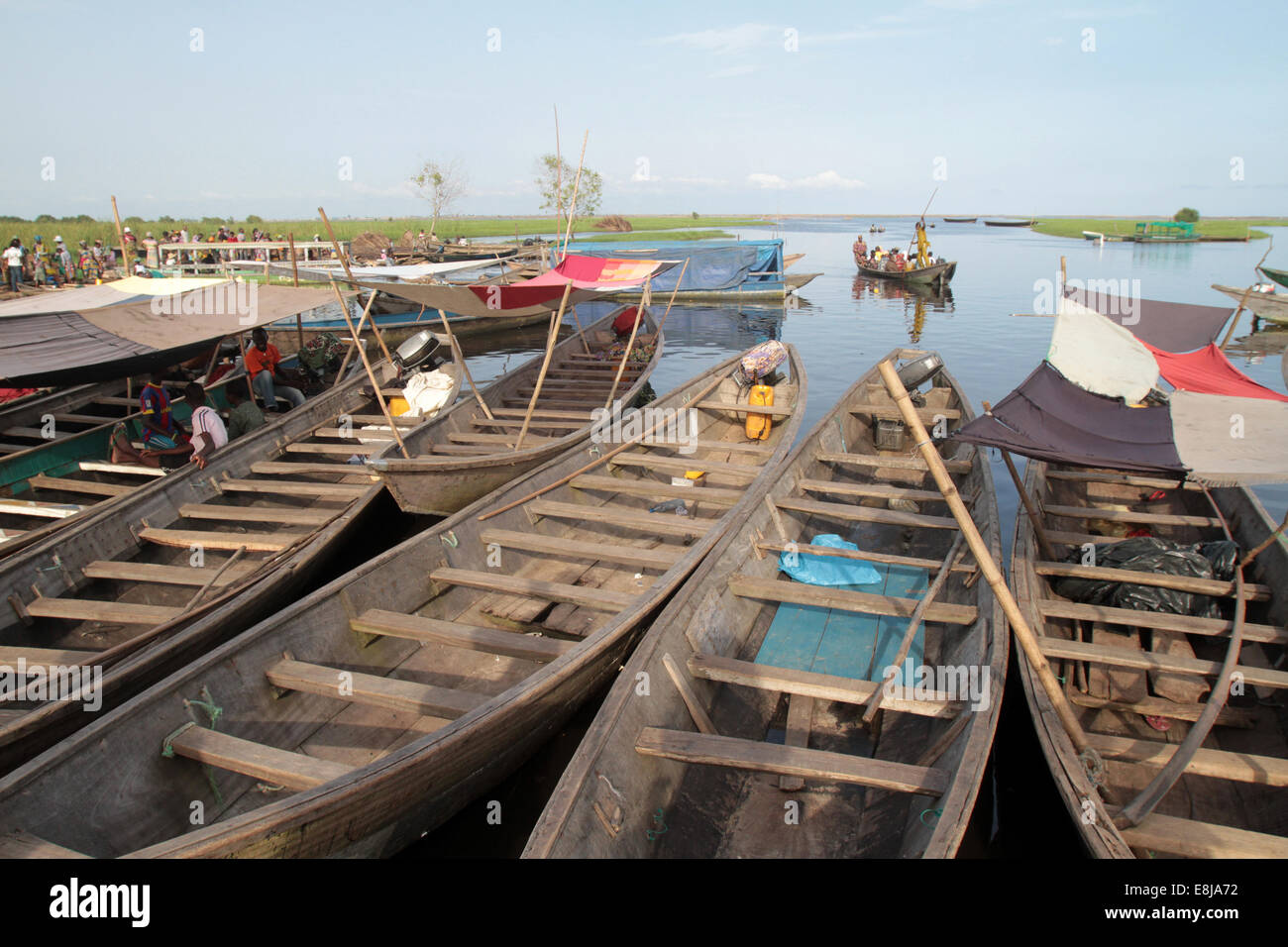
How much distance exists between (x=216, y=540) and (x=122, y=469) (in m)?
2.37

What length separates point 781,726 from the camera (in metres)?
4.67

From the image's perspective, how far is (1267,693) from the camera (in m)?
4.55

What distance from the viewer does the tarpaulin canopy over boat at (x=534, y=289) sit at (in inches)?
289

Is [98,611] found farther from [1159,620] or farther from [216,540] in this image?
[1159,620]

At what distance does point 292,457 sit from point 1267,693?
9.99 metres

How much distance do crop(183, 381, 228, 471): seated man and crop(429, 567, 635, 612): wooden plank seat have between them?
13.0 feet

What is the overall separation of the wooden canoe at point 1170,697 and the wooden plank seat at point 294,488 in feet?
21.5

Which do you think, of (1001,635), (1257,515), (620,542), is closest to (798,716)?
(1001,635)

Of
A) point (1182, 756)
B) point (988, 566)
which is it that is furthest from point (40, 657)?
point (1182, 756)

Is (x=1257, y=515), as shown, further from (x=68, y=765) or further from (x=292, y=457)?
(x=292, y=457)

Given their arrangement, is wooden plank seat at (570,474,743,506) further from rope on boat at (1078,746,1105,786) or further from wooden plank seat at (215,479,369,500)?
rope on boat at (1078,746,1105,786)

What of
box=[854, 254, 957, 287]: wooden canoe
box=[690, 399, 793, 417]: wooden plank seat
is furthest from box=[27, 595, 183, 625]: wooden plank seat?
box=[854, 254, 957, 287]: wooden canoe

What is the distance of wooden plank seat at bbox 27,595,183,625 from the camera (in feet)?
17.7

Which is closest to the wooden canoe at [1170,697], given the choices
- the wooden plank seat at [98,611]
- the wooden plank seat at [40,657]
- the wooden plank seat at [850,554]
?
the wooden plank seat at [850,554]
